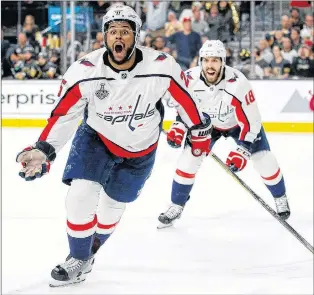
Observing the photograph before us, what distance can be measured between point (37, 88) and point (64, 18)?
2.42 ft

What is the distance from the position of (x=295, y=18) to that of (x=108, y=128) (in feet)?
15.5

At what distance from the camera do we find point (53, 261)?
2.92 metres

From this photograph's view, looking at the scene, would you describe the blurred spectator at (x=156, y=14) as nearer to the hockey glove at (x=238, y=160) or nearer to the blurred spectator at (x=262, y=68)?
the blurred spectator at (x=262, y=68)

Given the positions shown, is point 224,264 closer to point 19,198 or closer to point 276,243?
point 276,243

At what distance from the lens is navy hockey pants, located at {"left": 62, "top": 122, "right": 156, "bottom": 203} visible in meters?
2.44

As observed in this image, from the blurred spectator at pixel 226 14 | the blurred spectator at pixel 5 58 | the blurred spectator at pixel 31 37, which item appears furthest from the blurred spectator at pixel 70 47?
the blurred spectator at pixel 226 14

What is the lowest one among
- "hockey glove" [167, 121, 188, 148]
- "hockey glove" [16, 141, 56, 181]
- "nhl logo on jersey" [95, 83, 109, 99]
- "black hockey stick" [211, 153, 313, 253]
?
"black hockey stick" [211, 153, 313, 253]

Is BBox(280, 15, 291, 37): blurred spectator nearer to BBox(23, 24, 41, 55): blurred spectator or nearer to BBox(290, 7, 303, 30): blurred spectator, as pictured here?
BBox(290, 7, 303, 30): blurred spectator

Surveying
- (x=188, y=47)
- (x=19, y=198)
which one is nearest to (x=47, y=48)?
(x=188, y=47)

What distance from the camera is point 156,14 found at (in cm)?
703

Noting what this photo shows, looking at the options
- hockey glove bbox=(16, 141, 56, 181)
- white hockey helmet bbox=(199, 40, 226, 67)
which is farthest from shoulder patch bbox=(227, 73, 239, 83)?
hockey glove bbox=(16, 141, 56, 181)

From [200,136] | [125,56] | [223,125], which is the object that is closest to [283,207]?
[223,125]

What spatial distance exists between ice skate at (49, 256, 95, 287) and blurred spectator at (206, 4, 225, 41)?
14.9ft

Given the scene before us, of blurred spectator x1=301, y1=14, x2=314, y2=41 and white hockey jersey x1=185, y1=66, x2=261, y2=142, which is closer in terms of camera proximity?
white hockey jersey x1=185, y1=66, x2=261, y2=142
